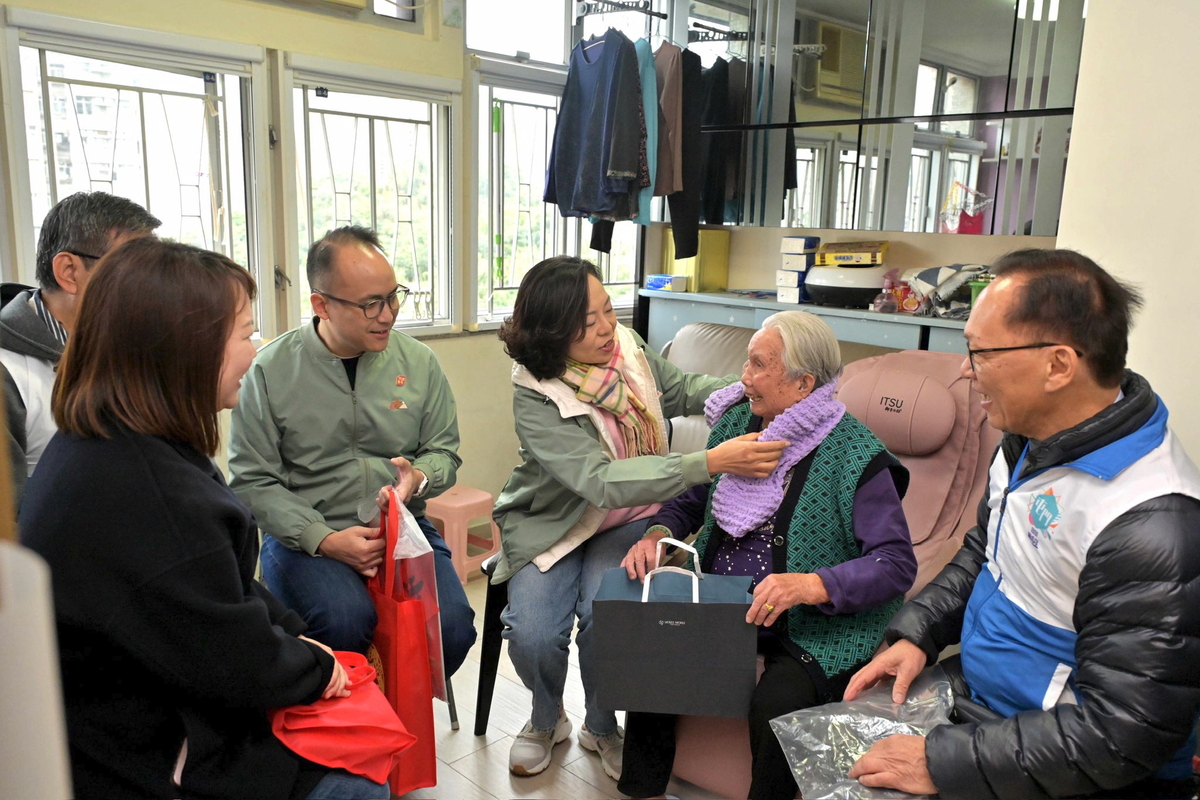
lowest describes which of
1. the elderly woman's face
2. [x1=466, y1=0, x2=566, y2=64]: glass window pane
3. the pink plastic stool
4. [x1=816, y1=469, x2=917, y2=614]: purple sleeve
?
the pink plastic stool

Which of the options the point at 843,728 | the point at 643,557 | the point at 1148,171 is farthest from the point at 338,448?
the point at 1148,171

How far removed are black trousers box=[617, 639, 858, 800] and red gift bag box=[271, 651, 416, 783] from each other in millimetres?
593

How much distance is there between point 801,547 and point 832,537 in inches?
2.9

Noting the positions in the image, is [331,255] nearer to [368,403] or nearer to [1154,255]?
[368,403]

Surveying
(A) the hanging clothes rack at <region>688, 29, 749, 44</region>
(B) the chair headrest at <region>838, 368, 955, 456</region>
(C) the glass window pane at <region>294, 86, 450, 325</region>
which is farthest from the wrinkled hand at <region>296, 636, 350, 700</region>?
(A) the hanging clothes rack at <region>688, 29, 749, 44</region>

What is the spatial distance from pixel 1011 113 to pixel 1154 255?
1725 mm

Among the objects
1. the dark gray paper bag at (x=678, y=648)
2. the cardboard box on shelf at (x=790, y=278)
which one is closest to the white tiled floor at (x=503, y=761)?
the dark gray paper bag at (x=678, y=648)

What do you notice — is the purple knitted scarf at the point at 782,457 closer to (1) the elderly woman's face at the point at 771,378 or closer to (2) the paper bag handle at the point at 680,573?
(1) the elderly woman's face at the point at 771,378

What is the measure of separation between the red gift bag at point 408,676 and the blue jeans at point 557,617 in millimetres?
326

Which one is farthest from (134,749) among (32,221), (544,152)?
(544,152)

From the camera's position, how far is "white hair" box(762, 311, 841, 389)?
78.1 inches

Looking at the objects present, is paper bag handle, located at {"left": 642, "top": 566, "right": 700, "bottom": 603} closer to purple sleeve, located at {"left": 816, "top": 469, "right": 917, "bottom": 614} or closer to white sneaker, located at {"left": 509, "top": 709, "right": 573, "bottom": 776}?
purple sleeve, located at {"left": 816, "top": 469, "right": 917, "bottom": 614}

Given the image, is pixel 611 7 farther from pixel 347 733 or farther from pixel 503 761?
pixel 347 733

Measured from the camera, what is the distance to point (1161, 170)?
191cm
